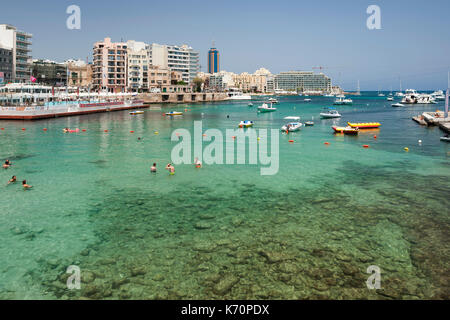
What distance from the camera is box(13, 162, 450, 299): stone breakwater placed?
10.9 metres

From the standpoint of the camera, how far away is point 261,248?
44.6 ft

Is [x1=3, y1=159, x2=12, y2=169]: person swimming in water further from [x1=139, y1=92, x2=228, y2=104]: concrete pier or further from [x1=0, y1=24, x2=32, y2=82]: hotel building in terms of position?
[x1=139, y1=92, x2=228, y2=104]: concrete pier

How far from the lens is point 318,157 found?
111 feet

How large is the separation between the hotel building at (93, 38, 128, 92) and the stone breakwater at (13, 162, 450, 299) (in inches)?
5490

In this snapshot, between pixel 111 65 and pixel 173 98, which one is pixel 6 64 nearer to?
pixel 111 65

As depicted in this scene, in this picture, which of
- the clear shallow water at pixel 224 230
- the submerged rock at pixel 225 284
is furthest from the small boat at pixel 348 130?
the submerged rock at pixel 225 284

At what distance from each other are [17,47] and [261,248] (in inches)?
5260

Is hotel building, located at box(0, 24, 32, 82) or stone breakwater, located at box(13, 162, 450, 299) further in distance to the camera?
hotel building, located at box(0, 24, 32, 82)

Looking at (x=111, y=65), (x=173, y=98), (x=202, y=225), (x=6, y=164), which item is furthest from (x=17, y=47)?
(x=202, y=225)

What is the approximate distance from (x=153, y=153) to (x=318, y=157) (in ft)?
54.9

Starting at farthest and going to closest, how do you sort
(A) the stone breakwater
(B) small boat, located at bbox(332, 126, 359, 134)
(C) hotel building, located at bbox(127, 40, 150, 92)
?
1. (C) hotel building, located at bbox(127, 40, 150, 92)
2. (B) small boat, located at bbox(332, 126, 359, 134)
3. (A) the stone breakwater

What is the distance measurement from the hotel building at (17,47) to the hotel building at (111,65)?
29.4 m

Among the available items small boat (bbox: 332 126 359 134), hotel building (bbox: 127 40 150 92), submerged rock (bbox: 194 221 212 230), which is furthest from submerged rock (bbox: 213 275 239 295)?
hotel building (bbox: 127 40 150 92)
